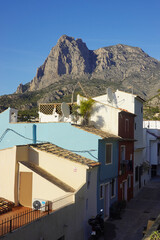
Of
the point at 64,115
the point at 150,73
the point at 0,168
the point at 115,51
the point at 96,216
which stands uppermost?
the point at 115,51

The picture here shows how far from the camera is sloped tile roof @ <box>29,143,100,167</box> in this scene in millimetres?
16688

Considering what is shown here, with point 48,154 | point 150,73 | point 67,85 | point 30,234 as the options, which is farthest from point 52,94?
point 30,234

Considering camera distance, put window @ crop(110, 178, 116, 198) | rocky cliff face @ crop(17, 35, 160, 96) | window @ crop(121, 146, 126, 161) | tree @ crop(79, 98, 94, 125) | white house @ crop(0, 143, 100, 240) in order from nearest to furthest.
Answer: white house @ crop(0, 143, 100, 240), window @ crop(110, 178, 116, 198), tree @ crop(79, 98, 94, 125), window @ crop(121, 146, 126, 161), rocky cliff face @ crop(17, 35, 160, 96)

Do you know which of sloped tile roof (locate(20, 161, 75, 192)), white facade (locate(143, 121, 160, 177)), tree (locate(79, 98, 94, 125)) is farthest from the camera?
white facade (locate(143, 121, 160, 177))

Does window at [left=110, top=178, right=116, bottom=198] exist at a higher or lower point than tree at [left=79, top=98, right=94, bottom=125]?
lower

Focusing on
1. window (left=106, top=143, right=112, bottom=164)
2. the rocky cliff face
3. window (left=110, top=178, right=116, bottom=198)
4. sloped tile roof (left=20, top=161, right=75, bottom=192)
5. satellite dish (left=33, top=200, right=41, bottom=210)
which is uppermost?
the rocky cliff face

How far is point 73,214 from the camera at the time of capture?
46.2 feet

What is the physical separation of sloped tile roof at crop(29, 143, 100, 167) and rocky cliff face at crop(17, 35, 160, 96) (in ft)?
438

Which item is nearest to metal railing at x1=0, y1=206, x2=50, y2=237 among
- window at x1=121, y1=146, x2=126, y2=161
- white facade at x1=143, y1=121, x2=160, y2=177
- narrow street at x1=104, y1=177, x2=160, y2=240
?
narrow street at x1=104, y1=177, x2=160, y2=240

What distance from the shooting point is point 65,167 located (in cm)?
1642

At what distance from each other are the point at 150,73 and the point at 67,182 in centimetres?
12117

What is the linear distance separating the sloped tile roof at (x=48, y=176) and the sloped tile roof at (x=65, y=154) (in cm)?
119

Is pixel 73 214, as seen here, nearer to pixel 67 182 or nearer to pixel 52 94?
pixel 67 182

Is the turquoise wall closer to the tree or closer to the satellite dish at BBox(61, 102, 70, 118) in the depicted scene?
the satellite dish at BBox(61, 102, 70, 118)
